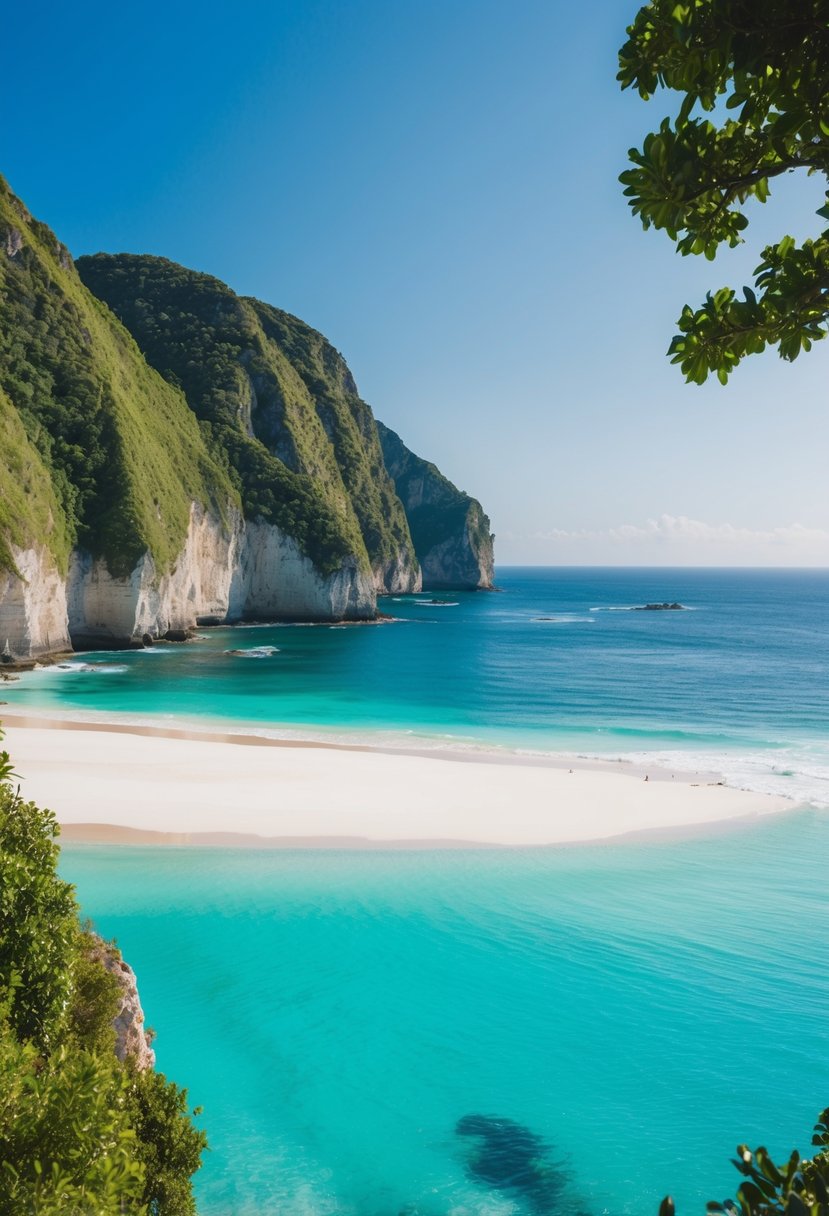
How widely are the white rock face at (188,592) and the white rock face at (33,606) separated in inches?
2.7

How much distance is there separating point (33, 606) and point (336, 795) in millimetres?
34770

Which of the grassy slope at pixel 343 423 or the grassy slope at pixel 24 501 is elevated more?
the grassy slope at pixel 343 423

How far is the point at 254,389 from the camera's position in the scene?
102 m

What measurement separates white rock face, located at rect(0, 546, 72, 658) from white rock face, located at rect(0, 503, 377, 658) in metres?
0.07

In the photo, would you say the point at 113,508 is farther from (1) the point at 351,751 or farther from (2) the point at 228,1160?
(2) the point at 228,1160

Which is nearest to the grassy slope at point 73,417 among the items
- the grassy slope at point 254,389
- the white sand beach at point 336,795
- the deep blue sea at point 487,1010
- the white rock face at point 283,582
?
the white rock face at point 283,582

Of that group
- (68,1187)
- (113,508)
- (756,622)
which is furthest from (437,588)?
(68,1187)

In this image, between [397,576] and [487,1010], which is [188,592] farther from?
[397,576]

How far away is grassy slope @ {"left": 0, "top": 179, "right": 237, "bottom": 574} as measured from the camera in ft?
193

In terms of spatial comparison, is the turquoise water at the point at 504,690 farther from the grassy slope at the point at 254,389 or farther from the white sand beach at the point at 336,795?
the grassy slope at the point at 254,389

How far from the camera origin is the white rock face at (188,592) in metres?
49.3

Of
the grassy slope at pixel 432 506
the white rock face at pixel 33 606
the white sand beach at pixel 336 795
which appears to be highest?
the grassy slope at pixel 432 506

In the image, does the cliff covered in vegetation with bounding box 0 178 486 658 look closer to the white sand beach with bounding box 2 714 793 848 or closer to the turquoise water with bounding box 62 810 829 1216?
the white sand beach with bounding box 2 714 793 848

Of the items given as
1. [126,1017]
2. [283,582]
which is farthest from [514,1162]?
[283,582]
